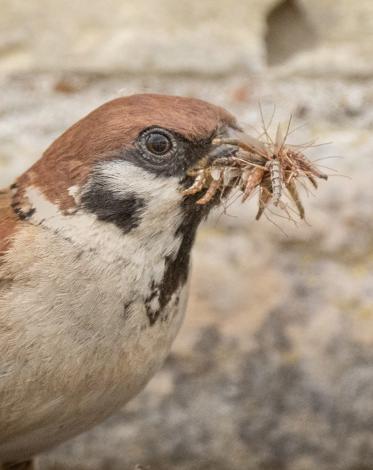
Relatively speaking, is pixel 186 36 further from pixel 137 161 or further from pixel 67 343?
pixel 67 343

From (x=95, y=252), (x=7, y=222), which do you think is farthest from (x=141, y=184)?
(x=7, y=222)

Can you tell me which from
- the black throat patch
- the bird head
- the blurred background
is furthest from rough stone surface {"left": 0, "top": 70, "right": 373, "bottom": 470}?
the bird head

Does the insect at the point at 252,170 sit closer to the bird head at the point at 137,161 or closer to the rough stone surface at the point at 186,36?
the bird head at the point at 137,161

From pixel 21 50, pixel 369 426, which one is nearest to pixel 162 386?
pixel 369 426

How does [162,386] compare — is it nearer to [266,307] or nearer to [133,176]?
[266,307]

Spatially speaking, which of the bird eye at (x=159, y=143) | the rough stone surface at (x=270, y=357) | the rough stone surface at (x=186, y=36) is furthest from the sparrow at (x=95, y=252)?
the rough stone surface at (x=186, y=36)
